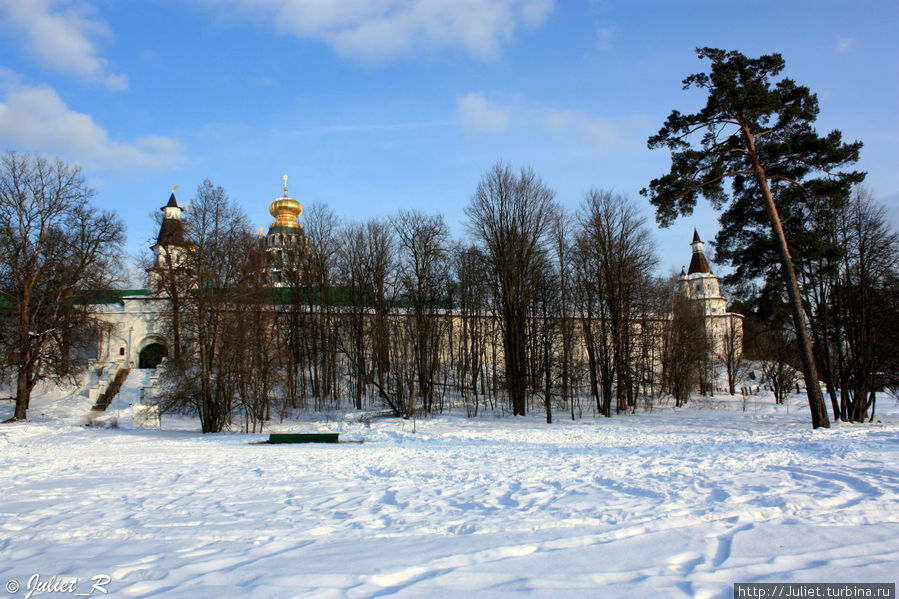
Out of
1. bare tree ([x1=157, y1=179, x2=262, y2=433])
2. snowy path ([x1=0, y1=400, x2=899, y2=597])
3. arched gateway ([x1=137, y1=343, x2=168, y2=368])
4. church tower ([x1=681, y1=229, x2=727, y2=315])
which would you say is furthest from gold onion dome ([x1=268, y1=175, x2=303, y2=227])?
snowy path ([x1=0, y1=400, x2=899, y2=597])

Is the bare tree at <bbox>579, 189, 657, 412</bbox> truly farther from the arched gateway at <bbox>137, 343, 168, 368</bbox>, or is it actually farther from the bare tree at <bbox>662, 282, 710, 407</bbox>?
the arched gateway at <bbox>137, 343, 168, 368</bbox>

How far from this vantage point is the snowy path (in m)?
3.92

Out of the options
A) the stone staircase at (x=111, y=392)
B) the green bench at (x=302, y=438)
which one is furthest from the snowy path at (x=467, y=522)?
the stone staircase at (x=111, y=392)

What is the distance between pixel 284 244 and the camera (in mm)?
34719

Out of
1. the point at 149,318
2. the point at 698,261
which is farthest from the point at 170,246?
the point at 698,261

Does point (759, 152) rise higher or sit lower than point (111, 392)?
higher

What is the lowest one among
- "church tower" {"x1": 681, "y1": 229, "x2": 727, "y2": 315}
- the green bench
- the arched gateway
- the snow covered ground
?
the green bench

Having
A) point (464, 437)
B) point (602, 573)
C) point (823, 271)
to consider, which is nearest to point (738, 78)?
point (823, 271)

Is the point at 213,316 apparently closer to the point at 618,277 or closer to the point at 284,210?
the point at 618,277

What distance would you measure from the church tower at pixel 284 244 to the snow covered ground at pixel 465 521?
16.3m

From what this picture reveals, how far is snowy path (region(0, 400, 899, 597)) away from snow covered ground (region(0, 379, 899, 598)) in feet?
0.09

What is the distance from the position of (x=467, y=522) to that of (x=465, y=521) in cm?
6

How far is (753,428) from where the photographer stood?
16.6 m

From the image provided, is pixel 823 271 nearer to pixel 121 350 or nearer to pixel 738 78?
pixel 738 78
